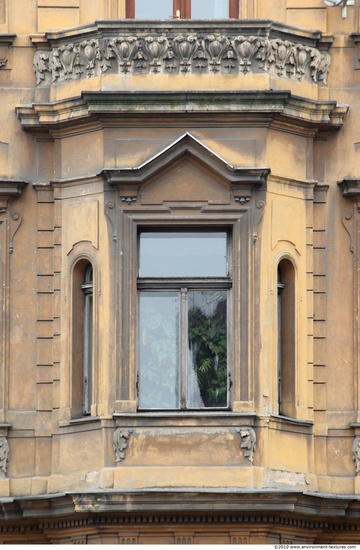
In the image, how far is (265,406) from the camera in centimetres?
3225

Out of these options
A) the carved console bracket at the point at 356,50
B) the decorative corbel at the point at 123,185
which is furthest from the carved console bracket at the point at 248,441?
the carved console bracket at the point at 356,50

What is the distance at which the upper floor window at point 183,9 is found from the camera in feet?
111

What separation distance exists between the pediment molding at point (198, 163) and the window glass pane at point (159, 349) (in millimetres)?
1422

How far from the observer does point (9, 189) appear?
1313 inches

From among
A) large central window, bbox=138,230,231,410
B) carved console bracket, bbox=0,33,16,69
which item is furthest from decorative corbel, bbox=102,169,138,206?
carved console bracket, bbox=0,33,16,69

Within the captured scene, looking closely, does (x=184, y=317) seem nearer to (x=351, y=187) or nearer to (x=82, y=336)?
(x=82, y=336)

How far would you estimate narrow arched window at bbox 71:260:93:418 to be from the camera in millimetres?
32906

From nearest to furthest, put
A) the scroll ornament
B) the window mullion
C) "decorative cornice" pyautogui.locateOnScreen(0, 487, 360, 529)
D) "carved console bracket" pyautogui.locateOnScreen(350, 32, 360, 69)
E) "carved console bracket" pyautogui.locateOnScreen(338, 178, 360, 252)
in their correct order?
"decorative cornice" pyautogui.locateOnScreen(0, 487, 360, 529)
the window mullion
the scroll ornament
"carved console bracket" pyautogui.locateOnScreen(338, 178, 360, 252)
"carved console bracket" pyautogui.locateOnScreen(350, 32, 360, 69)

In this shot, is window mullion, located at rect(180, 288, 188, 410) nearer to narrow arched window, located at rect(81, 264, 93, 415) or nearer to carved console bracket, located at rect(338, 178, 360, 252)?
narrow arched window, located at rect(81, 264, 93, 415)

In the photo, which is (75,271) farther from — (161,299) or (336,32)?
(336,32)

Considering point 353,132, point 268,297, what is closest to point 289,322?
Answer: point 268,297

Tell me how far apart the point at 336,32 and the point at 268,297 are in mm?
3722

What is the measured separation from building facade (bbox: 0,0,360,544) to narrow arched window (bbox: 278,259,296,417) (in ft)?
0.09

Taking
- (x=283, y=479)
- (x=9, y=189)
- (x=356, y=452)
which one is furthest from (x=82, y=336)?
(x=356, y=452)
